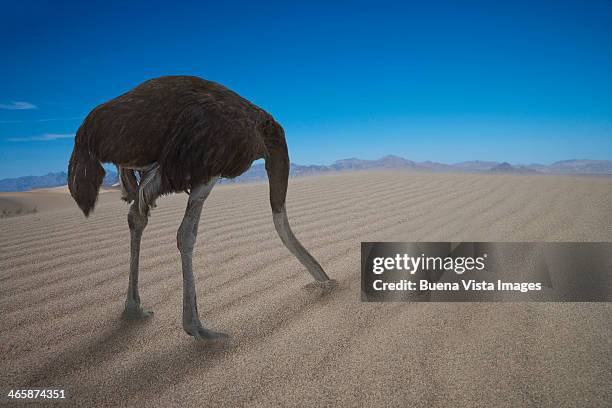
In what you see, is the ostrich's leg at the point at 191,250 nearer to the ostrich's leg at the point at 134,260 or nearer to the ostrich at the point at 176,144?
the ostrich at the point at 176,144

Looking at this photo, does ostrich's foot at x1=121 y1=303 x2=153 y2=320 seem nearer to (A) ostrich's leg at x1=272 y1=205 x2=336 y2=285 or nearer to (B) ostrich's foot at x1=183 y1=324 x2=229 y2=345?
(B) ostrich's foot at x1=183 y1=324 x2=229 y2=345

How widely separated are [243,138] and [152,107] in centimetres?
54

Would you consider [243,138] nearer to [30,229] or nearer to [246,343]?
[246,343]

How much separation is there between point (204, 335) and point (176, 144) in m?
1.19

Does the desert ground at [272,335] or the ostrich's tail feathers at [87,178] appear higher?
the ostrich's tail feathers at [87,178]

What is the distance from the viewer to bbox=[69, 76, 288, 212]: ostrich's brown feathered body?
2148mm

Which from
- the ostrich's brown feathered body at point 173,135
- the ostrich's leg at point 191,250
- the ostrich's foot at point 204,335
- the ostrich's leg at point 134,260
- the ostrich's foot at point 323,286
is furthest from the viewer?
the ostrich's foot at point 323,286

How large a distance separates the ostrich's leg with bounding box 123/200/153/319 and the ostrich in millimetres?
366

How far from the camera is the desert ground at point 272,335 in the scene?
196 centimetres

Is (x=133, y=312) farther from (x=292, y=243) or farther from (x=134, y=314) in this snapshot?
(x=292, y=243)

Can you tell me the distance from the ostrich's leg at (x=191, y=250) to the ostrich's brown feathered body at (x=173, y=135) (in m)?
0.09

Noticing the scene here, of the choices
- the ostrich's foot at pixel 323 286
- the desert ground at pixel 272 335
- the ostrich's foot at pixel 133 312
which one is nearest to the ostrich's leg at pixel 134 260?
the ostrich's foot at pixel 133 312

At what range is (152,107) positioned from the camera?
7.23ft

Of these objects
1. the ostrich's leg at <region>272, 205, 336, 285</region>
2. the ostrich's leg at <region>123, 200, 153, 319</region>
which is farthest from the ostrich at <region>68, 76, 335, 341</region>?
the ostrich's leg at <region>272, 205, 336, 285</region>
